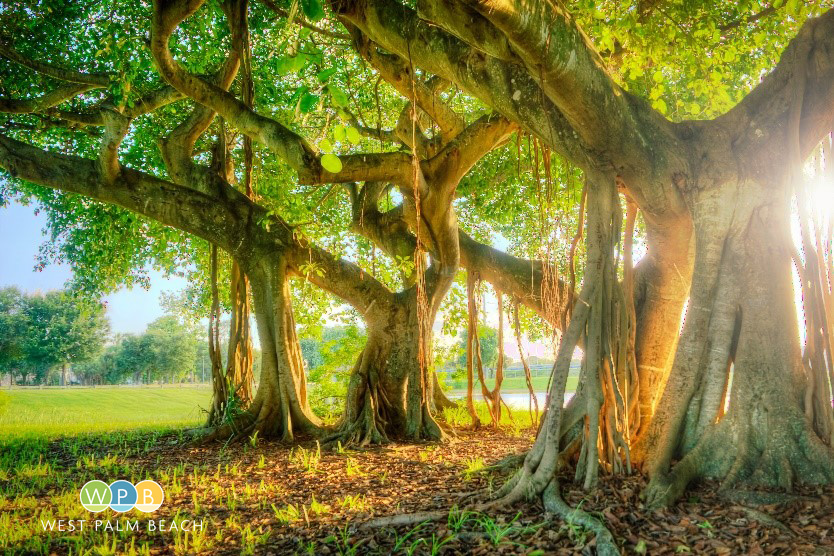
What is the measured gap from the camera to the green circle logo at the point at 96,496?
415 centimetres

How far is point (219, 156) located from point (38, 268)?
Result: 5.70 m

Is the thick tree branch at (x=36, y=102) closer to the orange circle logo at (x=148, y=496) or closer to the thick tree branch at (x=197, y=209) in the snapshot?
the thick tree branch at (x=197, y=209)

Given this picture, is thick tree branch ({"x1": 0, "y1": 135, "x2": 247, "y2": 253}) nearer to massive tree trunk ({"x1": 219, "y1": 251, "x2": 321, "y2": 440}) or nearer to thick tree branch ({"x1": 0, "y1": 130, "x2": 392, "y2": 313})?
thick tree branch ({"x1": 0, "y1": 130, "x2": 392, "y2": 313})

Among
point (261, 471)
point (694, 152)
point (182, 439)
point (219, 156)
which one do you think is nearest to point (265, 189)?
point (219, 156)

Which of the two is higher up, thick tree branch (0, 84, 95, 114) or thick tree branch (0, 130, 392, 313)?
thick tree branch (0, 84, 95, 114)

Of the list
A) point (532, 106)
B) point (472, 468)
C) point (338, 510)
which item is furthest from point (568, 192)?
point (338, 510)

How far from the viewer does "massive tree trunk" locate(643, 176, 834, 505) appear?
3.53 meters

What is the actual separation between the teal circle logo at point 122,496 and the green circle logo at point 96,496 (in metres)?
0.04

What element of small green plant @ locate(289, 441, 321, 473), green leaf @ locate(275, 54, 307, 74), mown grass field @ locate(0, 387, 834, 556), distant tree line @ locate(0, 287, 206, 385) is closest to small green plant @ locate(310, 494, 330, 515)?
mown grass field @ locate(0, 387, 834, 556)

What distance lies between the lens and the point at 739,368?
12.5 feet

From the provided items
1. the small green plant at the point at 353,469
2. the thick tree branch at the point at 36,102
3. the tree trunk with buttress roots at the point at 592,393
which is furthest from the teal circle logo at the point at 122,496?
the thick tree branch at the point at 36,102

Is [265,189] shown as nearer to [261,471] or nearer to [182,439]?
[182,439]

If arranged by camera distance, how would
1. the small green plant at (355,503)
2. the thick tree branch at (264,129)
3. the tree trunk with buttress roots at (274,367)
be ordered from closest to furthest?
the small green plant at (355,503) → the thick tree branch at (264,129) → the tree trunk with buttress roots at (274,367)

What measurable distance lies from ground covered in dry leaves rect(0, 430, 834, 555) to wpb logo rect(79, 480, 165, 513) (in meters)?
0.11
